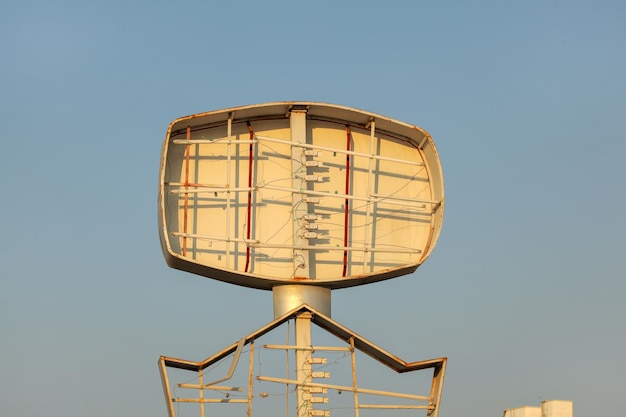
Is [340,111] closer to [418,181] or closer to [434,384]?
[418,181]

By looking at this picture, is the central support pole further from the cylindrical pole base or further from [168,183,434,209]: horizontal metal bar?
[168,183,434,209]: horizontal metal bar

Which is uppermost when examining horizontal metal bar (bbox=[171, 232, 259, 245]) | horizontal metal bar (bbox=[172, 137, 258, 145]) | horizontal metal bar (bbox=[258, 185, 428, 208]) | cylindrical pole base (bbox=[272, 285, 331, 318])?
horizontal metal bar (bbox=[172, 137, 258, 145])

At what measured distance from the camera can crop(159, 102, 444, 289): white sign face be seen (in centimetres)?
3775

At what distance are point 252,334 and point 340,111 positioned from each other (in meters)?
6.74

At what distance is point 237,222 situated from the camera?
38.4m

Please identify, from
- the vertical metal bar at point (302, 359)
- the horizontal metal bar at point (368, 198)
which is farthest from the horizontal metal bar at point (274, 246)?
the vertical metal bar at point (302, 359)

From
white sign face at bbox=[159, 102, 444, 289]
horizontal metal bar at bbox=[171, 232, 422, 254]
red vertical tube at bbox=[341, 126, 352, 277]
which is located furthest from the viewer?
red vertical tube at bbox=[341, 126, 352, 277]

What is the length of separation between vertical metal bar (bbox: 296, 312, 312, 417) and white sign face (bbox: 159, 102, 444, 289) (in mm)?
1262

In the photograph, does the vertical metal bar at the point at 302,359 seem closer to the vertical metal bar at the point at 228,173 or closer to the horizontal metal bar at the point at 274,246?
the horizontal metal bar at the point at 274,246

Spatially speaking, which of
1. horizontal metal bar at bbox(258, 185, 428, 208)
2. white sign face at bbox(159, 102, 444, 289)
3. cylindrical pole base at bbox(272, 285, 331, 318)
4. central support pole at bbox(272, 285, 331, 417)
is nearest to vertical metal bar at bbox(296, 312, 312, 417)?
central support pole at bbox(272, 285, 331, 417)

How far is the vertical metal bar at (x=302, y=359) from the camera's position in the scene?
117 ft

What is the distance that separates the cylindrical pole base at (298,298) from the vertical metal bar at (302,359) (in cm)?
63

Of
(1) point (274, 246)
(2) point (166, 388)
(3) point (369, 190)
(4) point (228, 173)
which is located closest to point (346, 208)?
(3) point (369, 190)

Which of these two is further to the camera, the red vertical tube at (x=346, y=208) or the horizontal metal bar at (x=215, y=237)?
the red vertical tube at (x=346, y=208)
